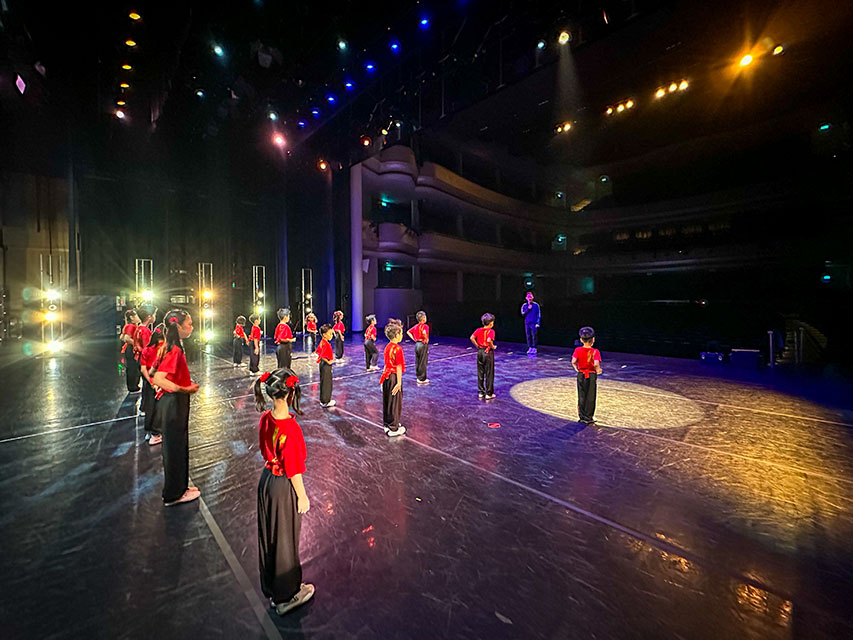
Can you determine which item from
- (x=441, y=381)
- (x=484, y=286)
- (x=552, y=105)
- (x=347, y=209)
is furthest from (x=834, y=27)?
(x=484, y=286)

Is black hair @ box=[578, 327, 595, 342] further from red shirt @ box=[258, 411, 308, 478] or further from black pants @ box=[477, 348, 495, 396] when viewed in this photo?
red shirt @ box=[258, 411, 308, 478]

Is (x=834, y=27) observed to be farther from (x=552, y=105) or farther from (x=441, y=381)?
(x=441, y=381)

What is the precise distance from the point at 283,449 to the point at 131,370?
7.55 meters

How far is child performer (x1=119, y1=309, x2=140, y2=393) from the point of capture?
7.11 metres

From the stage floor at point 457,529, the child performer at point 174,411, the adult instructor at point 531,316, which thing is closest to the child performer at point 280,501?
the stage floor at point 457,529

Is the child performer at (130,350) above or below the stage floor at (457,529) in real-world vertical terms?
above

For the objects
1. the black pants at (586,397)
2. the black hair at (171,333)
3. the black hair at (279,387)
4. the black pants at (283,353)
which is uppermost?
the black hair at (171,333)

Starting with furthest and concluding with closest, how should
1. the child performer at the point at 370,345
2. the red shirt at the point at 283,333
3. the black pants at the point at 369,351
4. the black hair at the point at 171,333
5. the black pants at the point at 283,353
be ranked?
1. the black pants at the point at 369,351
2. the child performer at the point at 370,345
3. the black pants at the point at 283,353
4. the red shirt at the point at 283,333
5. the black hair at the point at 171,333

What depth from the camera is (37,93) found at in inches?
464

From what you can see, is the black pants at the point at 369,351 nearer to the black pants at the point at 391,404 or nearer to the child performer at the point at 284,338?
the child performer at the point at 284,338

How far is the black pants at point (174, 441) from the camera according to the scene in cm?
341

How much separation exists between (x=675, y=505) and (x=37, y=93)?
19.3 metres

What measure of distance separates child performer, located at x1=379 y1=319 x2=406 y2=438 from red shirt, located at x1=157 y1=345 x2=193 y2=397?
245cm

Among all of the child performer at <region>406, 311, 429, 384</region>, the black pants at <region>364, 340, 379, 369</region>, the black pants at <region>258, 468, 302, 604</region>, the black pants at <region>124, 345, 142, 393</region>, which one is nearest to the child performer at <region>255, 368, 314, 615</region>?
→ the black pants at <region>258, 468, 302, 604</region>
